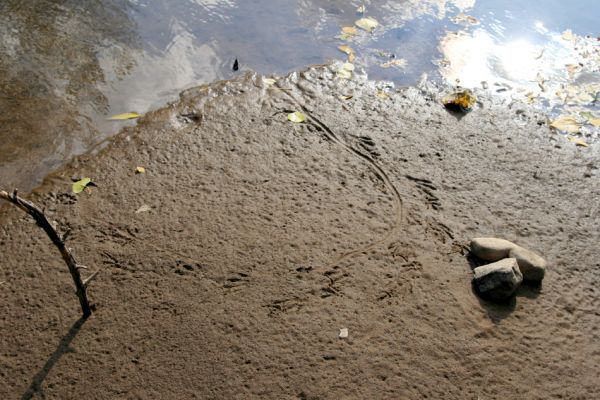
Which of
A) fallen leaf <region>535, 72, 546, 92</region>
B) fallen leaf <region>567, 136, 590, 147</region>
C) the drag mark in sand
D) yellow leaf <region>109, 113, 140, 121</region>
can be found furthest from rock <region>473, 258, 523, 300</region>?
yellow leaf <region>109, 113, 140, 121</region>

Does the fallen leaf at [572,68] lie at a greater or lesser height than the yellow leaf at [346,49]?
greater

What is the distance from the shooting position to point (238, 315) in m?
3.44

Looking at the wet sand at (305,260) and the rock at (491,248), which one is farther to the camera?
the rock at (491,248)

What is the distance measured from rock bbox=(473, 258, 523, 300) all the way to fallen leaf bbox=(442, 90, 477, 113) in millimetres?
2209

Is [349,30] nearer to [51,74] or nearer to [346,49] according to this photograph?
[346,49]

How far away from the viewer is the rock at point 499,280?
3.61 metres

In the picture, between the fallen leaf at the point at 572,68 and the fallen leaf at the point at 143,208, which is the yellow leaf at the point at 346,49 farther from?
the fallen leaf at the point at 143,208

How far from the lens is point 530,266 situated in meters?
3.79

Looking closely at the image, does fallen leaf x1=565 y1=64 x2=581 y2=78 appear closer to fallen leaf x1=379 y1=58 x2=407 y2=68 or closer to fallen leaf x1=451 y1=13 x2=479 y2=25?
fallen leaf x1=451 y1=13 x2=479 y2=25

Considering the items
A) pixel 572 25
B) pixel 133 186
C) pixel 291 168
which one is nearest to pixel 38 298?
pixel 133 186

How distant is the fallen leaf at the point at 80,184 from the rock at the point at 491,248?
3.12 m

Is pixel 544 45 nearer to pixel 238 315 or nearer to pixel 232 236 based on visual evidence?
pixel 232 236

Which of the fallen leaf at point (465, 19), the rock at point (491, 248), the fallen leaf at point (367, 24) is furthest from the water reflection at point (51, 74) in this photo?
the fallen leaf at point (465, 19)

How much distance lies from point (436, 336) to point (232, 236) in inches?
64.6
